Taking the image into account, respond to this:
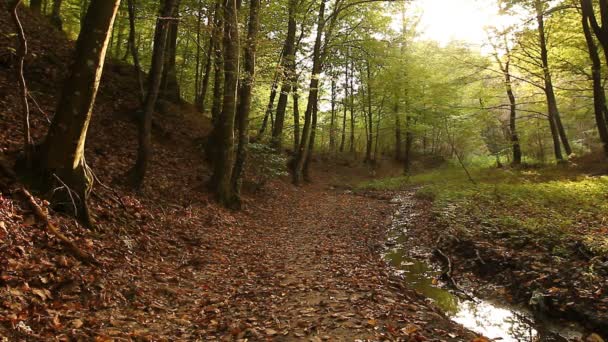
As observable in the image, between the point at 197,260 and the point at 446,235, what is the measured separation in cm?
612

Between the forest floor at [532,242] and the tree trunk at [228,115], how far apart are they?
6012 millimetres

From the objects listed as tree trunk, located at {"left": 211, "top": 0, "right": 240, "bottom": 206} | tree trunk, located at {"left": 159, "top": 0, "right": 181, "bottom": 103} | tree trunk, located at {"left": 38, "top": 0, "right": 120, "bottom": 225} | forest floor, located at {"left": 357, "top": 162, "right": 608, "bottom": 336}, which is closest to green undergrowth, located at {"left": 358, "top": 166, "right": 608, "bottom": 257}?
forest floor, located at {"left": 357, "top": 162, "right": 608, "bottom": 336}

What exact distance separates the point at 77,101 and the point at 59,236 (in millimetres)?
2291

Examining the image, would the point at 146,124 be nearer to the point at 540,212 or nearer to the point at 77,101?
the point at 77,101

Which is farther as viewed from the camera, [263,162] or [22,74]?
[263,162]

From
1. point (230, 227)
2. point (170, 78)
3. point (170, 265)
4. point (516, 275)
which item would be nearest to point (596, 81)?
point (516, 275)

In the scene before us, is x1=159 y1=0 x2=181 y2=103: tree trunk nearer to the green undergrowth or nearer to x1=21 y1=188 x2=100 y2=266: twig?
x1=21 y1=188 x2=100 y2=266: twig

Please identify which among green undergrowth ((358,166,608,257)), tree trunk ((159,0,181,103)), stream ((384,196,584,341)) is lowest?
stream ((384,196,584,341))

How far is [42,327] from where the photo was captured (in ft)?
12.6

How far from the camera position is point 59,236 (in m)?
5.30

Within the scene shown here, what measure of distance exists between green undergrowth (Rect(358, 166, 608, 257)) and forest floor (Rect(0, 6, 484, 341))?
2582 mm

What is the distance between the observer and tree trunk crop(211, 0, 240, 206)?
1154 cm

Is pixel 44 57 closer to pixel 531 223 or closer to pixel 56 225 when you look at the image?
pixel 56 225

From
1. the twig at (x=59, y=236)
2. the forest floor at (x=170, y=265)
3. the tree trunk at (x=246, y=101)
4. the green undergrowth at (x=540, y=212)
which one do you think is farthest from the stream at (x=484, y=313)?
the tree trunk at (x=246, y=101)
